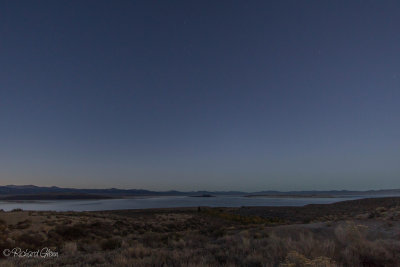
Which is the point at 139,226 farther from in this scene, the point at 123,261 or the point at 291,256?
the point at 291,256

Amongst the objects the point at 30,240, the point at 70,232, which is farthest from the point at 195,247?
the point at 70,232

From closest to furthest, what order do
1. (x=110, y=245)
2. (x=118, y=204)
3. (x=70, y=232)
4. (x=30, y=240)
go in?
(x=110, y=245)
(x=30, y=240)
(x=70, y=232)
(x=118, y=204)

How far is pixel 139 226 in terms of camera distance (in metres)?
20.9

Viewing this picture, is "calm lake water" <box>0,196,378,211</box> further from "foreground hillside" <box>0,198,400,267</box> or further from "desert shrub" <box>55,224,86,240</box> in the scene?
"foreground hillside" <box>0,198,400,267</box>

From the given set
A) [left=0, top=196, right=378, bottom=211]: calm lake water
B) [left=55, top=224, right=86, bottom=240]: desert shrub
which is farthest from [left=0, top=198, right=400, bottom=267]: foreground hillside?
[left=0, top=196, right=378, bottom=211]: calm lake water

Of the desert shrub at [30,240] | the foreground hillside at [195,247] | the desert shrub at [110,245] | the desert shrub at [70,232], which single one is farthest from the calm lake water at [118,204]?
the desert shrub at [110,245]

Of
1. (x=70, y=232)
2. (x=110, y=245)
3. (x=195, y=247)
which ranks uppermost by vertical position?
(x=195, y=247)

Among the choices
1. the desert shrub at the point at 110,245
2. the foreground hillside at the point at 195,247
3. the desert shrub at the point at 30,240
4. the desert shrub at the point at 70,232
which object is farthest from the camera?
the desert shrub at the point at 70,232

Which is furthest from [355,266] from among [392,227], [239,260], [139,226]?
[139,226]

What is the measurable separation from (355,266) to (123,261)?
5866mm

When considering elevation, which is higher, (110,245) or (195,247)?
(195,247)

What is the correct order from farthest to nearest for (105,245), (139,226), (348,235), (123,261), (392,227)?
(139,226)
(392,227)
(105,245)
(348,235)
(123,261)

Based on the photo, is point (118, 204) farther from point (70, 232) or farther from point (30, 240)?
point (30, 240)

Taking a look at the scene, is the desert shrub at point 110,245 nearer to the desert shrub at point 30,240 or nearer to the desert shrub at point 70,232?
the desert shrub at point 30,240
